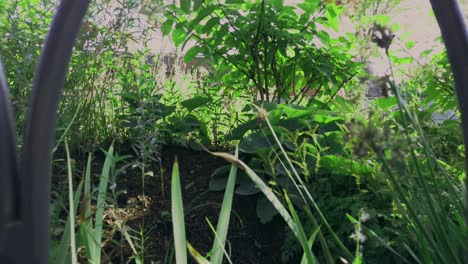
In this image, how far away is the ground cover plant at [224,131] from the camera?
1.70 m

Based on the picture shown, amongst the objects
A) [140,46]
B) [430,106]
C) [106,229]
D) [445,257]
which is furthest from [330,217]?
[140,46]

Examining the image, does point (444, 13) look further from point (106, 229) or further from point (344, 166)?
point (106, 229)

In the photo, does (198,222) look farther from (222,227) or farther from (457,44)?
(457,44)

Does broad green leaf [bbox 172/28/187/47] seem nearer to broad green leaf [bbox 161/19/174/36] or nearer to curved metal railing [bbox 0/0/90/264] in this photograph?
broad green leaf [bbox 161/19/174/36]

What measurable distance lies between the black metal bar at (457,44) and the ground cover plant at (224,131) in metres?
0.79

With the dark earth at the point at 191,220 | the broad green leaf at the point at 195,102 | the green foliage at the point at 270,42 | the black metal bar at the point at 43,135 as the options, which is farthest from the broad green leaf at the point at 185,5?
the black metal bar at the point at 43,135

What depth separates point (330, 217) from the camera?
6.15 feet

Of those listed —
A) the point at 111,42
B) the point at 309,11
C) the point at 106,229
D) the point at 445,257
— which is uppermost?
the point at 309,11

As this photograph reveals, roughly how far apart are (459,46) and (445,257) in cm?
77

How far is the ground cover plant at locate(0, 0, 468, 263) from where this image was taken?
1697 mm

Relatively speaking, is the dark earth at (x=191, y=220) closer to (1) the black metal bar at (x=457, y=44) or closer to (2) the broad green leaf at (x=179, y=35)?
(2) the broad green leaf at (x=179, y=35)

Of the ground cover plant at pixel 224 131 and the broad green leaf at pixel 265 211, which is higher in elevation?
the ground cover plant at pixel 224 131

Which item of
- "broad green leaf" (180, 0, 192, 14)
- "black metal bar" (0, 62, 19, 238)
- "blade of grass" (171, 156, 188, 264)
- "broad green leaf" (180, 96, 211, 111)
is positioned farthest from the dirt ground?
"black metal bar" (0, 62, 19, 238)

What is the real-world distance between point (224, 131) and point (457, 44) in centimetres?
217
